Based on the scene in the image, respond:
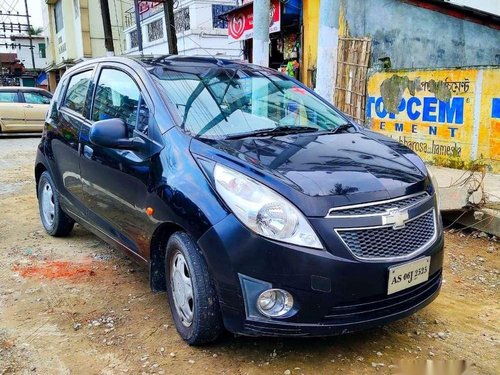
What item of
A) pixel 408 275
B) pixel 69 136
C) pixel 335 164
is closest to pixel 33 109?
pixel 69 136

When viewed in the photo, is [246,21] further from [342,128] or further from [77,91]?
[342,128]

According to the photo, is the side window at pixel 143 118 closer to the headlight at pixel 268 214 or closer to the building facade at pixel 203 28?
the headlight at pixel 268 214

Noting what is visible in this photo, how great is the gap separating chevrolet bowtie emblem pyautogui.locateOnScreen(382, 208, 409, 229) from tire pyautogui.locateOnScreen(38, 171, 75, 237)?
132 inches

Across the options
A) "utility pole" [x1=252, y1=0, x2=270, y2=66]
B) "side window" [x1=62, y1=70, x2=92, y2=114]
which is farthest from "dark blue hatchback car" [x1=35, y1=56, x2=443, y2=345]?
"utility pole" [x1=252, y1=0, x2=270, y2=66]

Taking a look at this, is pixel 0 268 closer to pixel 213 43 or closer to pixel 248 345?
pixel 248 345

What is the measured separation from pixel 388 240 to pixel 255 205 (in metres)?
0.71

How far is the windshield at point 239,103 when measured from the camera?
10.5 feet

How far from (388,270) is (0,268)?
3.44 metres

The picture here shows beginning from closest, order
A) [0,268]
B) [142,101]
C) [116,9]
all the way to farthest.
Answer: [142,101]
[0,268]
[116,9]

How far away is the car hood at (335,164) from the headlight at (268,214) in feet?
0.31

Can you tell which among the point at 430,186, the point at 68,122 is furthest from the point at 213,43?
the point at 430,186

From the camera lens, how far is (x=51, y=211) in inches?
199

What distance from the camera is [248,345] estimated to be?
287cm

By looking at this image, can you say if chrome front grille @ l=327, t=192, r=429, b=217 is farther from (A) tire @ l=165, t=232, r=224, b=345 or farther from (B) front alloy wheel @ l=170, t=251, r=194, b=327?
(B) front alloy wheel @ l=170, t=251, r=194, b=327
